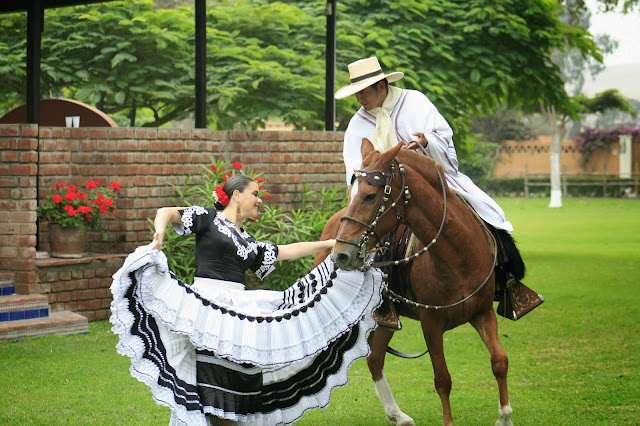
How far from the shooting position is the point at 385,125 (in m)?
6.40

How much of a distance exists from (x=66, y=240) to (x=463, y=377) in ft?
16.1

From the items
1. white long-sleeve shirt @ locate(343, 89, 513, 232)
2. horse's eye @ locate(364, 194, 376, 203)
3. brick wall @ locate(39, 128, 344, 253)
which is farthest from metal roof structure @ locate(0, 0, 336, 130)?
horse's eye @ locate(364, 194, 376, 203)

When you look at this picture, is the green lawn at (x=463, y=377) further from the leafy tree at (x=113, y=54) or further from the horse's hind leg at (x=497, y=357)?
the leafy tree at (x=113, y=54)

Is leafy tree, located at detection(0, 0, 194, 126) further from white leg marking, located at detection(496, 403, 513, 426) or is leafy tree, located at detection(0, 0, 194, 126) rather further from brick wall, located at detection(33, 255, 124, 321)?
white leg marking, located at detection(496, 403, 513, 426)

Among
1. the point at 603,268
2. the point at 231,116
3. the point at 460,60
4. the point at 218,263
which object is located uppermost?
the point at 460,60

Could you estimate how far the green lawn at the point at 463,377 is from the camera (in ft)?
21.7

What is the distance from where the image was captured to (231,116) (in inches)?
625

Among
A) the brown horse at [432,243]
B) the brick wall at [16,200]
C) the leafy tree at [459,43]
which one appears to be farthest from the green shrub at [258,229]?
the brown horse at [432,243]

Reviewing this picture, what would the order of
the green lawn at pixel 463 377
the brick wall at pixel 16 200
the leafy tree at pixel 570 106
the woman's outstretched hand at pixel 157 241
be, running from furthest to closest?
the leafy tree at pixel 570 106, the brick wall at pixel 16 200, the green lawn at pixel 463 377, the woman's outstretched hand at pixel 157 241

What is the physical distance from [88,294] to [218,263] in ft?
18.3

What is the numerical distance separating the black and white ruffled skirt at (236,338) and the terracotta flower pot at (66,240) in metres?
5.44

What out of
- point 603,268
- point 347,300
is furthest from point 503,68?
point 347,300

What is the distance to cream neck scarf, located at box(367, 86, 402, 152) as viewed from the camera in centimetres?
636

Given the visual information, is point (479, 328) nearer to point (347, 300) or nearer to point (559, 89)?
point (347, 300)
